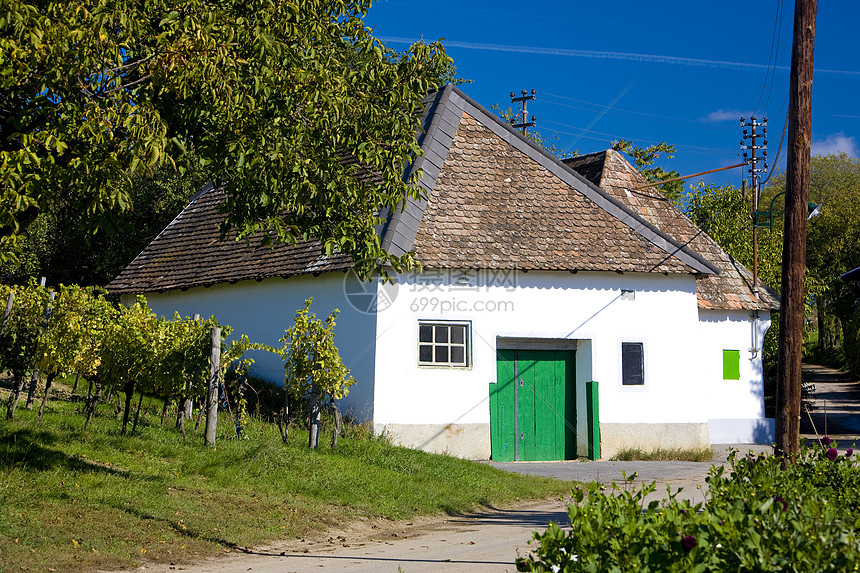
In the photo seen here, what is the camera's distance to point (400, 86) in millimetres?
10805

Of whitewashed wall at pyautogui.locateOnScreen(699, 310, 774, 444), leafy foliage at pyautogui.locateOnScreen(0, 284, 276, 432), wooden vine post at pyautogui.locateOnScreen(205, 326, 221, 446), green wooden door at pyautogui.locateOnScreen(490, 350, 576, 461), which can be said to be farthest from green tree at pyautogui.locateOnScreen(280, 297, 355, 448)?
whitewashed wall at pyautogui.locateOnScreen(699, 310, 774, 444)

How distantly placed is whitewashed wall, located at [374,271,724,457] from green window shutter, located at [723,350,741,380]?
4.74 m

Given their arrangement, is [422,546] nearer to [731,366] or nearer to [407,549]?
[407,549]

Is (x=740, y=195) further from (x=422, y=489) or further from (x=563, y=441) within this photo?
(x=422, y=489)

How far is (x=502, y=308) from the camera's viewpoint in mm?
17328

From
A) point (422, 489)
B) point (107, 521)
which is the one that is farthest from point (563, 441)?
point (107, 521)

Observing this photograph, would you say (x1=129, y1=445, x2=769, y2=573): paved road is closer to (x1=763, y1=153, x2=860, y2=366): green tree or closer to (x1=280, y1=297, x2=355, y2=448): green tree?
(x1=280, y1=297, x2=355, y2=448): green tree

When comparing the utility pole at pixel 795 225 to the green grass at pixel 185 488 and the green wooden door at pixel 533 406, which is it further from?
the green wooden door at pixel 533 406

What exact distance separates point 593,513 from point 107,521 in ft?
19.0

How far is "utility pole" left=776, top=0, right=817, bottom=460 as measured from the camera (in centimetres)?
994

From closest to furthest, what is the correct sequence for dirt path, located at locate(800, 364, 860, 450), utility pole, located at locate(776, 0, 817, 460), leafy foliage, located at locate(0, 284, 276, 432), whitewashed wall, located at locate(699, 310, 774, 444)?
utility pole, located at locate(776, 0, 817, 460)
leafy foliage, located at locate(0, 284, 276, 432)
whitewashed wall, located at locate(699, 310, 774, 444)
dirt path, located at locate(800, 364, 860, 450)

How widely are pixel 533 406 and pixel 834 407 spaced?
880 inches

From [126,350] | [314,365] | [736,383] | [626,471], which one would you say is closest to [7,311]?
[126,350]

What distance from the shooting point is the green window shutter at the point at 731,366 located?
22.7m
